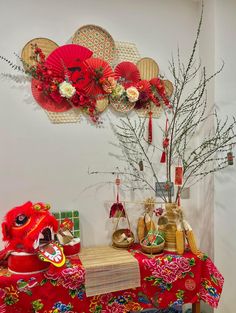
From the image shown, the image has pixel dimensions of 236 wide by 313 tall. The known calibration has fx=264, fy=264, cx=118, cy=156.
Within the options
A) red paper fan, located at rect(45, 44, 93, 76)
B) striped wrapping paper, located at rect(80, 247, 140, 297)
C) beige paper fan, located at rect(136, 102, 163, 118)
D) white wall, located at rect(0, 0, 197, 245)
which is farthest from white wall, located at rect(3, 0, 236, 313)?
striped wrapping paper, located at rect(80, 247, 140, 297)

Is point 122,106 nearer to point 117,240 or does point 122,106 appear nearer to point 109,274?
point 117,240

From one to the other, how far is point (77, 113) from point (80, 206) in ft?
2.15

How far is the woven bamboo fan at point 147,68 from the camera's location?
6.54ft

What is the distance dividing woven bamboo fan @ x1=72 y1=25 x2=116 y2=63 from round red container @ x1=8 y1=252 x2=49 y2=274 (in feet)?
4.51

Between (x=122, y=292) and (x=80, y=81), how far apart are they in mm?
1359

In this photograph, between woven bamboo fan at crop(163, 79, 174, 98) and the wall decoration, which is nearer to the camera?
the wall decoration

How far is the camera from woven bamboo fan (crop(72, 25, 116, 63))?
185 cm

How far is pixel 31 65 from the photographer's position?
175 centimetres

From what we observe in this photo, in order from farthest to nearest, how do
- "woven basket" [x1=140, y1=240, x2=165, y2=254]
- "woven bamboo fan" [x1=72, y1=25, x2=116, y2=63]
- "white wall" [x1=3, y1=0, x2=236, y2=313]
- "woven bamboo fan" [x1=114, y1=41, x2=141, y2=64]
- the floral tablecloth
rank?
"woven bamboo fan" [x1=114, y1=41, x2=141, y2=64] < "woven bamboo fan" [x1=72, y1=25, x2=116, y2=63] < "white wall" [x1=3, y1=0, x2=236, y2=313] < "woven basket" [x1=140, y1=240, x2=165, y2=254] < the floral tablecloth

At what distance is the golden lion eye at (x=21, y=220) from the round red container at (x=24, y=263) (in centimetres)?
16

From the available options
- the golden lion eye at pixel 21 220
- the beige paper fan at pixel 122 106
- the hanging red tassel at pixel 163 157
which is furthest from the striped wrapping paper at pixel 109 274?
the beige paper fan at pixel 122 106

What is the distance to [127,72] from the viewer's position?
1.94m

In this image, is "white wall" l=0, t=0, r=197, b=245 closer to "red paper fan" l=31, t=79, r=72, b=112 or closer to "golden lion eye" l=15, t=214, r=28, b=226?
"red paper fan" l=31, t=79, r=72, b=112

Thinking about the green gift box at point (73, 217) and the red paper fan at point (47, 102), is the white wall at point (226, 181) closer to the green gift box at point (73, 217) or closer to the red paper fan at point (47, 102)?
the green gift box at point (73, 217)
